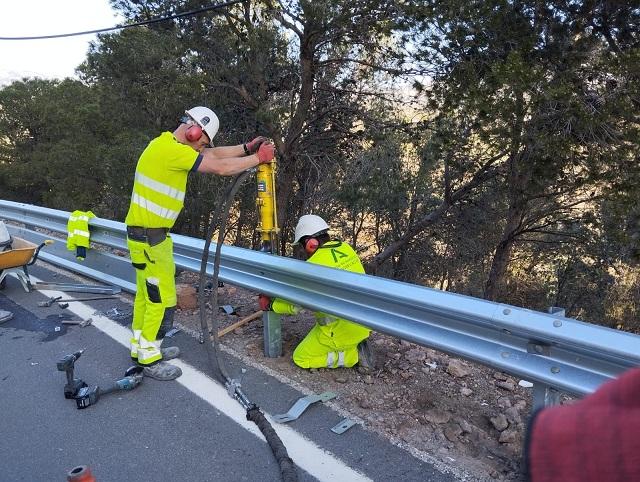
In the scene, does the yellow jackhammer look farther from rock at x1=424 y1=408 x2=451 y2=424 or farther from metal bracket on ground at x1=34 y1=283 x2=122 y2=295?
metal bracket on ground at x1=34 y1=283 x2=122 y2=295

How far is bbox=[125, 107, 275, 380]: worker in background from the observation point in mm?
3438

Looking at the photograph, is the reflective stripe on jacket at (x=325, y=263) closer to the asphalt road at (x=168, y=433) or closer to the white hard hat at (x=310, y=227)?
the white hard hat at (x=310, y=227)

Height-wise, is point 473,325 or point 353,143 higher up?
point 353,143

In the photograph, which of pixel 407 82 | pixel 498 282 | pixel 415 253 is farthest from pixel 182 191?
pixel 415 253

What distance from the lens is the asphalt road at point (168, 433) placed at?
2.50 metres

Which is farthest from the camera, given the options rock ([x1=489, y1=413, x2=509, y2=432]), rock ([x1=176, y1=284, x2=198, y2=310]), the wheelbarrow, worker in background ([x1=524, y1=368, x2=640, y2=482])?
the wheelbarrow

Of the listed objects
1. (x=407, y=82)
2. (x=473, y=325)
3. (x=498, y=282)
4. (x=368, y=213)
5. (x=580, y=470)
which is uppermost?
(x=407, y=82)

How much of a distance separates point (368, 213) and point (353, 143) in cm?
440

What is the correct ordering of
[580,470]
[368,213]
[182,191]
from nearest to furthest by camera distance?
1. [580,470]
2. [182,191]
3. [368,213]

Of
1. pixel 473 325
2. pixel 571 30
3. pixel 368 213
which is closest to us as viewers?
pixel 473 325

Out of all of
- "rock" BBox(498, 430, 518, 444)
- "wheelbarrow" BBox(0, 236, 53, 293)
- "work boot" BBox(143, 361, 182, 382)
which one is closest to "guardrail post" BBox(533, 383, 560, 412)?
"rock" BBox(498, 430, 518, 444)

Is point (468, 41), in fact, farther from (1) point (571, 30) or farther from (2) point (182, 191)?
(2) point (182, 191)

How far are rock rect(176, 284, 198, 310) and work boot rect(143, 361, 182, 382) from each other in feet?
4.05

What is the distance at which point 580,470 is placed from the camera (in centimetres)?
74
